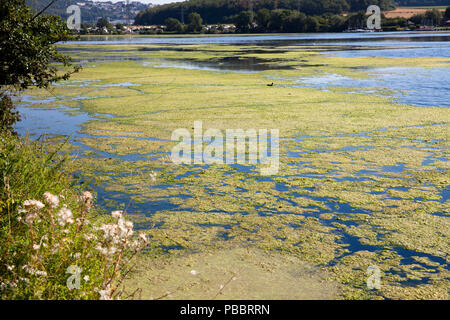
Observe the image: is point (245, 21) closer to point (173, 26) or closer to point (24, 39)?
point (173, 26)

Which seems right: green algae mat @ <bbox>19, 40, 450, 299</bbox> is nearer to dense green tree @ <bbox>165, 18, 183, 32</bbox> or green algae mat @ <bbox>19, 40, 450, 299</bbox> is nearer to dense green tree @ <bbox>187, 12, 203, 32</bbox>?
dense green tree @ <bbox>187, 12, 203, 32</bbox>

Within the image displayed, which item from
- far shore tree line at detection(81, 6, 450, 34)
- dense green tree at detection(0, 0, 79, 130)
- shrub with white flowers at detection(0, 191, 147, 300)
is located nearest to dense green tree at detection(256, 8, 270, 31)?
far shore tree line at detection(81, 6, 450, 34)

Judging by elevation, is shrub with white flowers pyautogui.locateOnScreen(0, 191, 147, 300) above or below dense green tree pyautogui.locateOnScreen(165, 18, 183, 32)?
below

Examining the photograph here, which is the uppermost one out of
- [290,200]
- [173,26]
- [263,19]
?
[173,26]

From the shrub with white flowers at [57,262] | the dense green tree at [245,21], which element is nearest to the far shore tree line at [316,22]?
the dense green tree at [245,21]

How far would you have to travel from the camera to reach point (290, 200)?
5.45 meters

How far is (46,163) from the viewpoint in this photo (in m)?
5.04

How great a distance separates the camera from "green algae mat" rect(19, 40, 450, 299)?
3.71 meters

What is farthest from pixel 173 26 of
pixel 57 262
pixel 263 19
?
pixel 57 262

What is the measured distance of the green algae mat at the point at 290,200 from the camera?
3.71 m

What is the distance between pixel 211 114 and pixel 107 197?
5.38m

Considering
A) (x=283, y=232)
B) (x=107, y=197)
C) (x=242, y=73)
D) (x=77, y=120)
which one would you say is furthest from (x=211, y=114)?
(x=242, y=73)

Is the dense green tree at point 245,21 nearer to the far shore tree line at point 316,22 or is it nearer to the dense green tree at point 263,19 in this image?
the far shore tree line at point 316,22
